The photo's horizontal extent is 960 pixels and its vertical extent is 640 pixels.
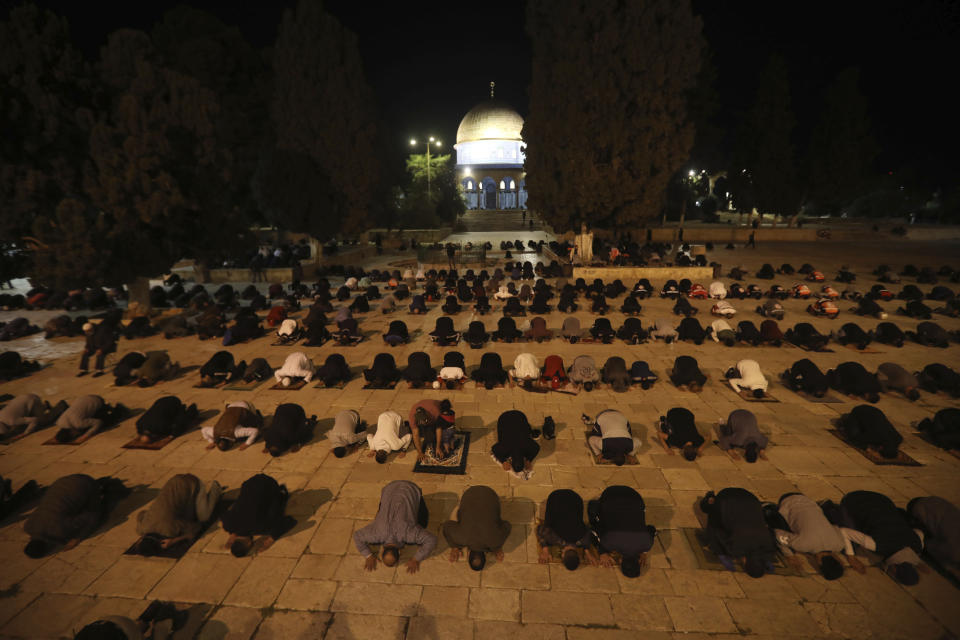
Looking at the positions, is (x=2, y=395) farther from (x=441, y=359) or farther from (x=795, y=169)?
(x=795, y=169)

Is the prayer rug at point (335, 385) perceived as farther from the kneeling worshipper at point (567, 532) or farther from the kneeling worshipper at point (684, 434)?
the kneeling worshipper at point (684, 434)

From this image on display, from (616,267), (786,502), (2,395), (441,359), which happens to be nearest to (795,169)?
(616,267)

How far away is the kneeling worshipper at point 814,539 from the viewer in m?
5.60

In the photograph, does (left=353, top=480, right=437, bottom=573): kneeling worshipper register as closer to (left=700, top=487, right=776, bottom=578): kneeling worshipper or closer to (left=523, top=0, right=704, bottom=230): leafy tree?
(left=700, top=487, right=776, bottom=578): kneeling worshipper

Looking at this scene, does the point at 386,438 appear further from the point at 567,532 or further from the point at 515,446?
the point at 567,532

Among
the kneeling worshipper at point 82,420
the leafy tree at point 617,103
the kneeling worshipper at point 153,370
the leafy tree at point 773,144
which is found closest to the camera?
the kneeling worshipper at point 82,420

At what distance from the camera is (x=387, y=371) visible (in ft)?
35.8

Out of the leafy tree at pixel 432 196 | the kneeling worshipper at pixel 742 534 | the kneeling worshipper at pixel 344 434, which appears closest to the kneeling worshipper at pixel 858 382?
the kneeling worshipper at pixel 742 534

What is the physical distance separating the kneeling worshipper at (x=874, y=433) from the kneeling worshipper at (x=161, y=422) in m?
12.6

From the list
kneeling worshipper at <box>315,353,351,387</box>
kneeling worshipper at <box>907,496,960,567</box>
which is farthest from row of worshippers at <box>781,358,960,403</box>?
kneeling worshipper at <box>315,353,351,387</box>

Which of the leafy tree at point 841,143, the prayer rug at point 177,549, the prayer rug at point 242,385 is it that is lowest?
the prayer rug at point 177,549

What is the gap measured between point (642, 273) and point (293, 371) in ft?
60.2

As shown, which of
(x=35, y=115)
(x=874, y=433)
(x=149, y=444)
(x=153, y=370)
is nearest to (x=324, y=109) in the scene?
(x=35, y=115)

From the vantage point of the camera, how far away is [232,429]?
8422 mm
